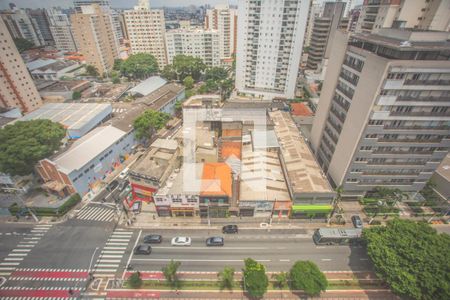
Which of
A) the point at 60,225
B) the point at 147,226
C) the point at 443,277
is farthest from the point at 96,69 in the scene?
the point at 443,277

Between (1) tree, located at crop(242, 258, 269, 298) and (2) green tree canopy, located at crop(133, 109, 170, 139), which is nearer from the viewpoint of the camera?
(1) tree, located at crop(242, 258, 269, 298)

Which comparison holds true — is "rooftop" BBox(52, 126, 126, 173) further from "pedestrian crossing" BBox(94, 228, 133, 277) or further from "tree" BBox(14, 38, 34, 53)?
"tree" BBox(14, 38, 34, 53)

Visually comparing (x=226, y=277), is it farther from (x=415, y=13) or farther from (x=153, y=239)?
(x=415, y=13)

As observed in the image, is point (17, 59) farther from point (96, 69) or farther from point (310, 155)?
point (310, 155)

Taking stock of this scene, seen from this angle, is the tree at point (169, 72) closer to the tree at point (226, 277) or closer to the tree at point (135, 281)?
the tree at point (135, 281)

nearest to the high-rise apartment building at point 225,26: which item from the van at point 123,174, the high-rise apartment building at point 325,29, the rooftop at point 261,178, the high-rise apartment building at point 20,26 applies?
the high-rise apartment building at point 325,29

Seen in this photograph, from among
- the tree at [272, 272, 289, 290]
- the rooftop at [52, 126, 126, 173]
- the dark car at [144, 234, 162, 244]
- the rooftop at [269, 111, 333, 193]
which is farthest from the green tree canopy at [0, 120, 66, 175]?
the rooftop at [269, 111, 333, 193]

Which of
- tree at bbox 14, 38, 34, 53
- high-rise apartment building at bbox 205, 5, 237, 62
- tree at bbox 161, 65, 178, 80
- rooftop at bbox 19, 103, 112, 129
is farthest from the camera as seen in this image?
tree at bbox 14, 38, 34, 53
